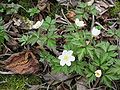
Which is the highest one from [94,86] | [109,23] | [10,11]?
[10,11]

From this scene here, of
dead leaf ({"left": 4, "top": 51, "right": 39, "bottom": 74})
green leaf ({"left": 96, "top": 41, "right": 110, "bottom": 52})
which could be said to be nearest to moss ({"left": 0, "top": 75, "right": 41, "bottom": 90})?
dead leaf ({"left": 4, "top": 51, "right": 39, "bottom": 74})

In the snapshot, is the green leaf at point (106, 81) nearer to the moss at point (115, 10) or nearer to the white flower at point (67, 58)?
the white flower at point (67, 58)

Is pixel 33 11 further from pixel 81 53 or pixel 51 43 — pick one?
pixel 81 53

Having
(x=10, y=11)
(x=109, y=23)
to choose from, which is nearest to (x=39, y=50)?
(x=10, y=11)

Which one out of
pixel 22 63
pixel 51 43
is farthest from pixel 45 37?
pixel 22 63

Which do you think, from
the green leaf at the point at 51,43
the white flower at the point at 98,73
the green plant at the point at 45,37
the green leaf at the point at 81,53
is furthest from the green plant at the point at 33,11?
the white flower at the point at 98,73

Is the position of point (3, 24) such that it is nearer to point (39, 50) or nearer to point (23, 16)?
point (23, 16)
